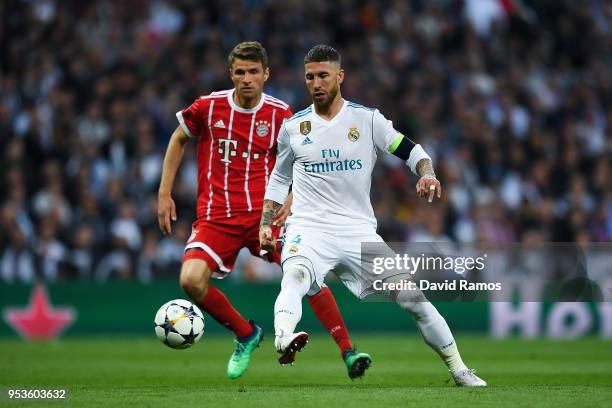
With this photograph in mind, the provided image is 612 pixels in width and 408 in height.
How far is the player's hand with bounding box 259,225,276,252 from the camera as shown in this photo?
8.18 m

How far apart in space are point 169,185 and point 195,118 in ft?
1.96

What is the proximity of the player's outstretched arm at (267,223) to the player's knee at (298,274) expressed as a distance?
220 millimetres

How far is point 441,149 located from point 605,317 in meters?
3.88

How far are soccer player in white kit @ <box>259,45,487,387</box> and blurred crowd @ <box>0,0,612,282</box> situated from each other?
8358mm

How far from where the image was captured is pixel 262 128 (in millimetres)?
9188

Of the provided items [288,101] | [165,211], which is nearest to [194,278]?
[165,211]

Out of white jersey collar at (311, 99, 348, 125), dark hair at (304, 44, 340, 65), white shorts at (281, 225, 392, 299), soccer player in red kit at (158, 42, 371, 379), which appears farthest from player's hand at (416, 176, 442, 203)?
soccer player in red kit at (158, 42, 371, 379)

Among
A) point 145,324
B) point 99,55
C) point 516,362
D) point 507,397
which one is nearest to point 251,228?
point 507,397

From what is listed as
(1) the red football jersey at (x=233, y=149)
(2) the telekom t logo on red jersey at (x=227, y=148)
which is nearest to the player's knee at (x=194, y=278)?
(1) the red football jersey at (x=233, y=149)

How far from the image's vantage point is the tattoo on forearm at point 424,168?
310 inches

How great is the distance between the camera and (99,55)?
18141 millimetres

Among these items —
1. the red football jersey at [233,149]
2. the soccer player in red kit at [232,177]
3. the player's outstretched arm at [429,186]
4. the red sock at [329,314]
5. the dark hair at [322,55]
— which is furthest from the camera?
the red football jersey at [233,149]

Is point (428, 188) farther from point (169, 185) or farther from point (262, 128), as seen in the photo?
point (169, 185)

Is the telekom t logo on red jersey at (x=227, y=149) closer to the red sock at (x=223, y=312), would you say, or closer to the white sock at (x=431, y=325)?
the red sock at (x=223, y=312)
